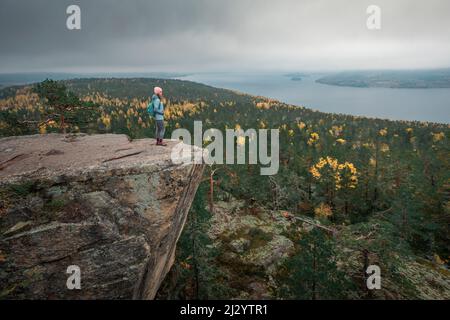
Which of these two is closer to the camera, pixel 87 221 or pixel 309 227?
pixel 87 221

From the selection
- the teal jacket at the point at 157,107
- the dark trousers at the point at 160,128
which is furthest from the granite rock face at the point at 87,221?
the teal jacket at the point at 157,107

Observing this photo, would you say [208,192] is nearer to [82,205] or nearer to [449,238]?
[82,205]

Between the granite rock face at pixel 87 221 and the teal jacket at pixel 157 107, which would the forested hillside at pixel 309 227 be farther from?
the teal jacket at pixel 157 107

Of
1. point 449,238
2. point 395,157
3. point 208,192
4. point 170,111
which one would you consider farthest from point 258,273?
point 170,111

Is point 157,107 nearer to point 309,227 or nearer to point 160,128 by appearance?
point 160,128

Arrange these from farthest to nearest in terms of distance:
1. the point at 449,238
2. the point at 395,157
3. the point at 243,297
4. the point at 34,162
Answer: the point at 395,157 < the point at 449,238 < the point at 243,297 < the point at 34,162

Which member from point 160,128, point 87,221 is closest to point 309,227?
point 160,128

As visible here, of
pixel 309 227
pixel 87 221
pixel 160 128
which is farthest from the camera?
pixel 309 227

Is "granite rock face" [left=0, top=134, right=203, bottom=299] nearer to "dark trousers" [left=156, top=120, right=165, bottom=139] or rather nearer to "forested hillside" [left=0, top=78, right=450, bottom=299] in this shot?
"dark trousers" [left=156, top=120, right=165, bottom=139]

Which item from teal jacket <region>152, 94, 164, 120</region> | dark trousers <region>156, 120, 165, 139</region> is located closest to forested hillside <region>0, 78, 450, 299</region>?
dark trousers <region>156, 120, 165, 139</region>
